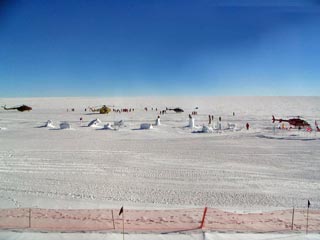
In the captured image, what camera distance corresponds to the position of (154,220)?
542 centimetres

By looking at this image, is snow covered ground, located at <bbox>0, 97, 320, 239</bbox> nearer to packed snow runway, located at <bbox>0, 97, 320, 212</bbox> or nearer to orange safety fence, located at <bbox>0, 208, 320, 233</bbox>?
packed snow runway, located at <bbox>0, 97, 320, 212</bbox>

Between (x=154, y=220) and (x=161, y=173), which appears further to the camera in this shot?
(x=161, y=173)

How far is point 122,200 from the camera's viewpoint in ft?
22.3

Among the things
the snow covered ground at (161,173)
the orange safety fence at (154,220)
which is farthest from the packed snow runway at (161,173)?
the orange safety fence at (154,220)

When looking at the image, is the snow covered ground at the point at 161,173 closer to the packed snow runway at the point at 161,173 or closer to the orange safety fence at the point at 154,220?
the packed snow runway at the point at 161,173

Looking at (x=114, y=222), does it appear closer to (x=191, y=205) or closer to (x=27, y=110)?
(x=191, y=205)

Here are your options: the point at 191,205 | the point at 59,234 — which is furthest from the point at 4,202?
the point at 191,205

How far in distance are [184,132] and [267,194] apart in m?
12.5

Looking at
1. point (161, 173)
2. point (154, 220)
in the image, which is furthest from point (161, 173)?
point (154, 220)

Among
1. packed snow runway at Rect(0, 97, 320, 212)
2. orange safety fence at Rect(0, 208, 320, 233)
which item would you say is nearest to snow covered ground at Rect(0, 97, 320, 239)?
packed snow runway at Rect(0, 97, 320, 212)

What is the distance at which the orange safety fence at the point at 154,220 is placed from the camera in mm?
4918

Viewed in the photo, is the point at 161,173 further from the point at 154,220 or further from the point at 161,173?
the point at 154,220

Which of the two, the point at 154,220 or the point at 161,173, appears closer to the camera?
the point at 154,220

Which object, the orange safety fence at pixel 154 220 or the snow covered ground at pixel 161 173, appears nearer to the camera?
the orange safety fence at pixel 154 220
